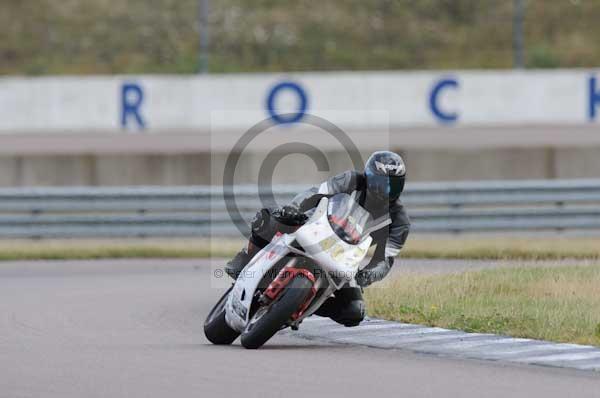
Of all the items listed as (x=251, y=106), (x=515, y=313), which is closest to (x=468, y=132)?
(x=251, y=106)

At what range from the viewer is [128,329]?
1085cm

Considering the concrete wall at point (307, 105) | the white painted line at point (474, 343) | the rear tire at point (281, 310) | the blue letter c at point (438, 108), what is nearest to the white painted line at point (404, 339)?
the white painted line at point (474, 343)

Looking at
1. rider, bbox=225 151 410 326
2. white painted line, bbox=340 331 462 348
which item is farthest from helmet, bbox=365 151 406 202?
white painted line, bbox=340 331 462 348

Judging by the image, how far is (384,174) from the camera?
9430mm

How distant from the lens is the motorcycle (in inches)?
361

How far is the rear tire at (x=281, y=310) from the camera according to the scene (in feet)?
29.9

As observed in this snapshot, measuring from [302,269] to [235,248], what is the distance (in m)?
9.17

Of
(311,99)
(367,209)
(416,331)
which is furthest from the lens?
(311,99)

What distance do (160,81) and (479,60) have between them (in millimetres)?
9554

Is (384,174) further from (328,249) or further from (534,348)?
(534,348)

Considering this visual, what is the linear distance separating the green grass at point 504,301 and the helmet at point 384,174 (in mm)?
1315

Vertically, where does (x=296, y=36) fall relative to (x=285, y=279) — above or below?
above

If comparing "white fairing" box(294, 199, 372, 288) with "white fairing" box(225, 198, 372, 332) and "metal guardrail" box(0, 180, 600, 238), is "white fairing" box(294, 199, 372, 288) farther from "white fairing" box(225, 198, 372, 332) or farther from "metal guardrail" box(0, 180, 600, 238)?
"metal guardrail" box(0, 180, 600, 238)

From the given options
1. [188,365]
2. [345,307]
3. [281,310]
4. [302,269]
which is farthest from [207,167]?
[188,365]
